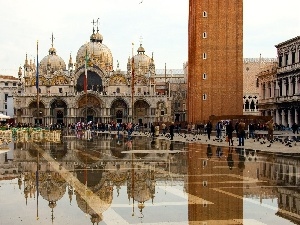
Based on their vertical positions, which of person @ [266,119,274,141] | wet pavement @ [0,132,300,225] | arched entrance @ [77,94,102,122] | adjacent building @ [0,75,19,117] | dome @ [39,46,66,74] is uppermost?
dome @ [39,46,66,74]

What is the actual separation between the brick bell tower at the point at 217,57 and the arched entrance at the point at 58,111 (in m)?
41.3

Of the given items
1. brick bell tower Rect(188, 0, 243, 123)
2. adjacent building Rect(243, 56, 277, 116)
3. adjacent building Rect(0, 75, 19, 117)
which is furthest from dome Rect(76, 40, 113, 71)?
brick bell tower Rect(188, 0, 243, 123)

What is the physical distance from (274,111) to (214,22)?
55.3 feet

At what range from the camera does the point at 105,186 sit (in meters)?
12.7

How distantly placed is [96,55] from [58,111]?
13452mm

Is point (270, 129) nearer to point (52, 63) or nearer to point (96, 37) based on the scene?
point (96, 37)

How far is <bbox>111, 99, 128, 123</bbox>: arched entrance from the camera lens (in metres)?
98.1

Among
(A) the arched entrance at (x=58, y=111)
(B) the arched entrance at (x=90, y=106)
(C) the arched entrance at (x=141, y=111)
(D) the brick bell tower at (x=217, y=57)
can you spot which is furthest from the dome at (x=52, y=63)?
(D) the brick bell tower at (x=217, y=57)

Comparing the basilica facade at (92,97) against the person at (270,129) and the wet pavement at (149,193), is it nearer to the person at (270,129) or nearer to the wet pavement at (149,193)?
the person at (270,129)

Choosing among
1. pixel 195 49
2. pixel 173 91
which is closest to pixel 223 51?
pixel 195 49

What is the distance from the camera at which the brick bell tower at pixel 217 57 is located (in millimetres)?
62312

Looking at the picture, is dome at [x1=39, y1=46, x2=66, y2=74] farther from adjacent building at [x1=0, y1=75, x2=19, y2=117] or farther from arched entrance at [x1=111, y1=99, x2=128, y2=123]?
adjacent building at [x1=0, y1=75, x2=19, y2=117]

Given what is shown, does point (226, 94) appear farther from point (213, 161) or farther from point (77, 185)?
point (77, 185)

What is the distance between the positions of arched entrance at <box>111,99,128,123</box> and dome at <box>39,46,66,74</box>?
16255 mm
